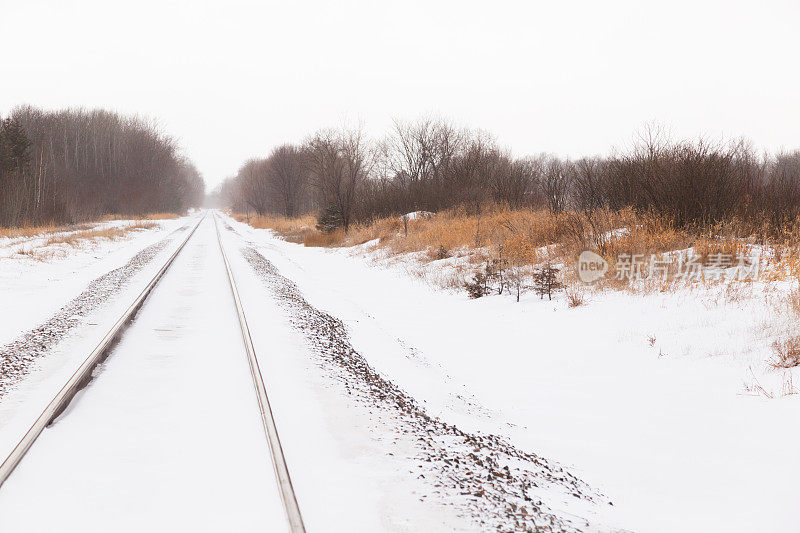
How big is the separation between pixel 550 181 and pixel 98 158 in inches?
2473

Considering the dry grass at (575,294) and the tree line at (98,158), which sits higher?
the tree line at (98,158)

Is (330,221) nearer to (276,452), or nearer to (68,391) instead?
(68,391)

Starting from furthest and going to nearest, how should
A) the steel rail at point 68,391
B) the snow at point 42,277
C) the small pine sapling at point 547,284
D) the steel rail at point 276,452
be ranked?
1. the small pine sapling at point 547,284
2. the snow at point 42,277
3. the steel rail at point 68,391
4. the steel rail at point 276,452

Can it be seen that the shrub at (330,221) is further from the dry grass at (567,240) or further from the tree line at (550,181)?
the dry grass at (567,240)

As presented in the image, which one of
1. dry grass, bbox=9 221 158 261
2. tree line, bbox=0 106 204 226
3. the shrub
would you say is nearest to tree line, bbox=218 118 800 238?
the shrub

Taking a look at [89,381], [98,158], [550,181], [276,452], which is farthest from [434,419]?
[98,158]

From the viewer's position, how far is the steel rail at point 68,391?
11.1 ft

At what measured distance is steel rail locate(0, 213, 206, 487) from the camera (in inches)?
133

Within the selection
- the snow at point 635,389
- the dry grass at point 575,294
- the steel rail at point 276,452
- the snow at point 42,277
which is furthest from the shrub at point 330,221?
the steel rail at point 276,452

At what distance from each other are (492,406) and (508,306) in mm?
3891

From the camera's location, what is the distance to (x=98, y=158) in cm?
5950

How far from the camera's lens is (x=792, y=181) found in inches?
415

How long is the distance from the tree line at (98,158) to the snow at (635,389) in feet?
125

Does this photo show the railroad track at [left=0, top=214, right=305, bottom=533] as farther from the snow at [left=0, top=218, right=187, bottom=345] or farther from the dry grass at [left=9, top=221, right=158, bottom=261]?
the dry grass at [left=9, top=221, right=158, bottom=261]
